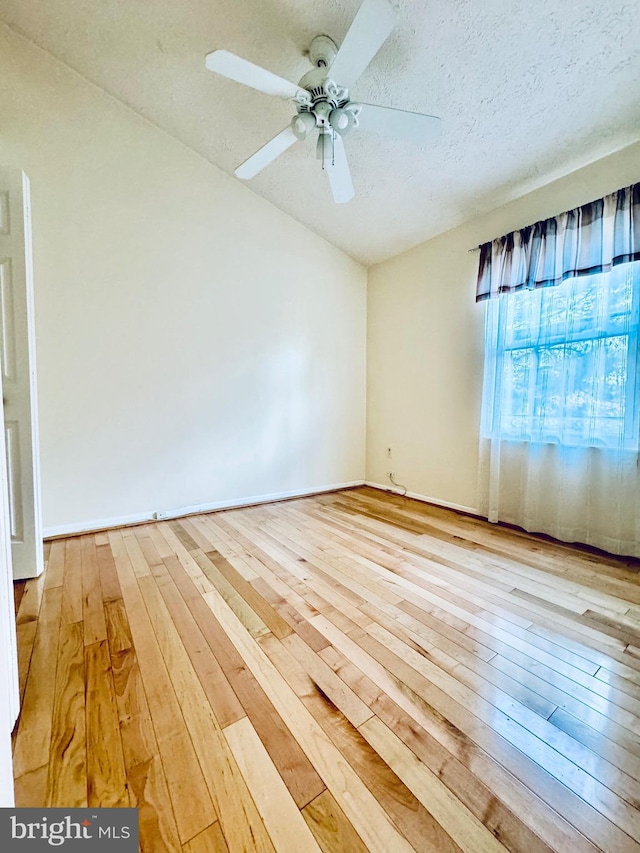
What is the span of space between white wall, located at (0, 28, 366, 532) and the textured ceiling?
36cm

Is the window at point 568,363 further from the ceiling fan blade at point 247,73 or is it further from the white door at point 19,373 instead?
the white door at point 19,373

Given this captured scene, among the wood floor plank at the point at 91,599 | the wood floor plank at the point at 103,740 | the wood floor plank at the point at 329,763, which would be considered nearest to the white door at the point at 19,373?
the wood floor plank at the point at 91,599

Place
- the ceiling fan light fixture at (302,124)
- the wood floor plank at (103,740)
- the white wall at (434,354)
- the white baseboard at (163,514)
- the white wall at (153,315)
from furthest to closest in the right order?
1. the white wall at (434,354)
2. the white baseboard at (163,514)
3. the white wall at (153,315)
4. the ceiling fan light fixture at (302,124)
5. the wood floor plank at (103,740)

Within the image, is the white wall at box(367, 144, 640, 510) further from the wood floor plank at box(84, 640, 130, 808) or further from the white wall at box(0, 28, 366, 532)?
the wood floor plank at box(84, 640, 130, 808)

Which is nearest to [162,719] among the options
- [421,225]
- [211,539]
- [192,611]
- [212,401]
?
[192,611]

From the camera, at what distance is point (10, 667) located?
995 mm

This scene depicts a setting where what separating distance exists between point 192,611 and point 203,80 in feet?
11.2

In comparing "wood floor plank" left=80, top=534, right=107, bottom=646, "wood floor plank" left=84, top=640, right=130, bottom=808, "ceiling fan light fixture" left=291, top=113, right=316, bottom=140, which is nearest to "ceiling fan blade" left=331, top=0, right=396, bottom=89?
"ceiling fan light fixture" left=291, top=113, right=316, bottom=140

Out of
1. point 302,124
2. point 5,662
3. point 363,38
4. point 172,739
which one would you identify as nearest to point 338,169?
point 302,124

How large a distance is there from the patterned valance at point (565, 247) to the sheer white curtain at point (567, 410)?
0.07 metres

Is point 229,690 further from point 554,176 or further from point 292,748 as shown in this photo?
point 554,176

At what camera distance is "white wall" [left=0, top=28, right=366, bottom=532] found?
97.1 inches

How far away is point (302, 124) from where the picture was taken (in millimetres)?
1822

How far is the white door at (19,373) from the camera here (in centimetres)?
184
